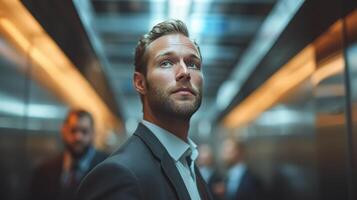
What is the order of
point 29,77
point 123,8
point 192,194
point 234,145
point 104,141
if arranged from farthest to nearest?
1. point 104,141
2. point 123,8
3. point 234,145
4. point 29,77
5. point 192,194

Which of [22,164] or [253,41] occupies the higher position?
[253,41]

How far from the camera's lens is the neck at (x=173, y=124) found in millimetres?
1951

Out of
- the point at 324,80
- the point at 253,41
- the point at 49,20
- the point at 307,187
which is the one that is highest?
the point at 253,41

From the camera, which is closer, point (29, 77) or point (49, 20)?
point (49, 20)

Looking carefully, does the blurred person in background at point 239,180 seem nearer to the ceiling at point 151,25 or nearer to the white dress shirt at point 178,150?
the ceiling at point 151,25

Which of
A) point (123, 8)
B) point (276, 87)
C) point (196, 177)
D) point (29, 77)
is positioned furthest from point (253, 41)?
point (196, 177)

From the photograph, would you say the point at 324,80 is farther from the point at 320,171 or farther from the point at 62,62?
the point at 62,62

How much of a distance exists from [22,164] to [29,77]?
2.79ft

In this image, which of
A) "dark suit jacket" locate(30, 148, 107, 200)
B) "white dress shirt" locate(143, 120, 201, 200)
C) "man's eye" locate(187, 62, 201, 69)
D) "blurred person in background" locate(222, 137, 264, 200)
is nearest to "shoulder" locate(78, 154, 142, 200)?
"white dress shirt" locate(143, 120, 201, 200)

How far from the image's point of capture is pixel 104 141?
13.5 metres

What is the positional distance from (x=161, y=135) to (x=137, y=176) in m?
0.27

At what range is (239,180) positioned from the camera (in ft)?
22.1

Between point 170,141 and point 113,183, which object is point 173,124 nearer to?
point 170,141

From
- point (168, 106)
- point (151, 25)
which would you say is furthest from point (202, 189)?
point (151, 25)
